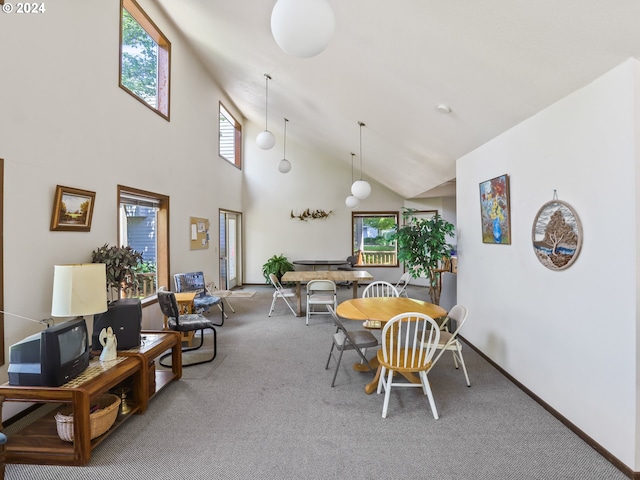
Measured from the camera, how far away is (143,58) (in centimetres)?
436

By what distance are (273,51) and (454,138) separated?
244 cm

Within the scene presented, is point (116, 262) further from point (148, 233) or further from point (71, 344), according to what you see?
point (148, 233)

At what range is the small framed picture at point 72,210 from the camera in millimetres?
2777

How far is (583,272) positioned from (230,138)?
7454 mm

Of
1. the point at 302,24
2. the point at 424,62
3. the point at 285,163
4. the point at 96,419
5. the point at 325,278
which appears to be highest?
the point at 285,163

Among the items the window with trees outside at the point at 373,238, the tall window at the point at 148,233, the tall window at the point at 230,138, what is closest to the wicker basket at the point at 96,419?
the tall window at the point at 148,233

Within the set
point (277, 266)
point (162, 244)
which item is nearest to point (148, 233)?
point (162, 244)

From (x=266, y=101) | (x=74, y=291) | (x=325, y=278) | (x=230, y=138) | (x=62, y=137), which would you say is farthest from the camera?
(x=230, y=138)

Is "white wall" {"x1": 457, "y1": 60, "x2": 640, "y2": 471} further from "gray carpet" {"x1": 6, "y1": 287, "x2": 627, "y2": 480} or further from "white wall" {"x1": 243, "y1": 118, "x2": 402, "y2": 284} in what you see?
"white wall" {"x1": 243, "y1": 118, "x2": 402, "y2": 284}

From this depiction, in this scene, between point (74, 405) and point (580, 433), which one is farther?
point (580, 433)

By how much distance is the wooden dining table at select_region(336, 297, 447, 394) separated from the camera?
2.86 m

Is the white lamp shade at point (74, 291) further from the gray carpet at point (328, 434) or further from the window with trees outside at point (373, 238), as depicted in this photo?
the window with trees outside at point (373, 238)

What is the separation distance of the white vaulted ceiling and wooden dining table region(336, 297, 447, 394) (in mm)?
1883

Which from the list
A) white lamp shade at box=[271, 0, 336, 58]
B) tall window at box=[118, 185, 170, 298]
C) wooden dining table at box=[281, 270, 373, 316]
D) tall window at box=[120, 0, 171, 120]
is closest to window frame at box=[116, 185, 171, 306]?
tall window at box=[118, 185, 170, 298]
